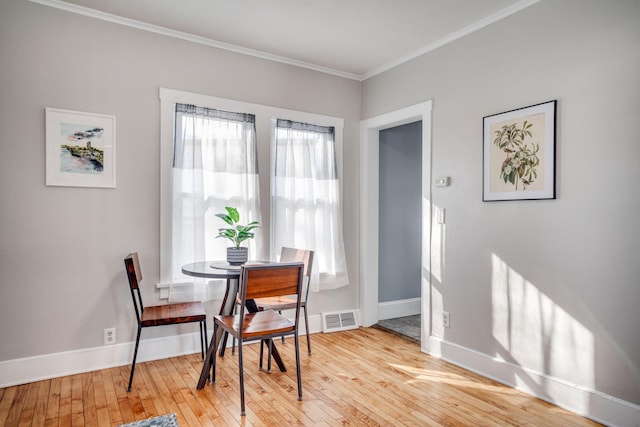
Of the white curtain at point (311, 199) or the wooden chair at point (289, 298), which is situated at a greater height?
the white curtain at point (311, 199)

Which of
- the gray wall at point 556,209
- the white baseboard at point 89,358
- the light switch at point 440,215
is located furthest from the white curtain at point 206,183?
the gray wall at point 556,209

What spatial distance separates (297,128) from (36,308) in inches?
101

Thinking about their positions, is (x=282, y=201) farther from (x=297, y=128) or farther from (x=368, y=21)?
(x=368, y=21)

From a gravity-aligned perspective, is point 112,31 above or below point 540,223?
above

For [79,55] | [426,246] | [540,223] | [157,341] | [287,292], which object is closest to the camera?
[287,292]

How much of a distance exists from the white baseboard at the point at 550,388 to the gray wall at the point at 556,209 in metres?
0.05

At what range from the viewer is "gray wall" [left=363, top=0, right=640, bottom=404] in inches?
Answer: 91.3

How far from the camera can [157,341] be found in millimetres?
3330

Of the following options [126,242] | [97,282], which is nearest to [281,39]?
[126,242]

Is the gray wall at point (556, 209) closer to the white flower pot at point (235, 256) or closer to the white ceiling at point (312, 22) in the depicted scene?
the white ceiling at point (312, 22)

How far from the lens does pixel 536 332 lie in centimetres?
274

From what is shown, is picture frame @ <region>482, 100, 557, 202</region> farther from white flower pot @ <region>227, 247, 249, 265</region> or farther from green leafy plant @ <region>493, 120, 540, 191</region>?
white flower pot @ <region>227, 247, 249, 265</region>

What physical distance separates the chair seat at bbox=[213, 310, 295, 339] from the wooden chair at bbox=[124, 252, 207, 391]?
306 mm

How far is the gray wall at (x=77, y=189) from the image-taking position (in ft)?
9.28
